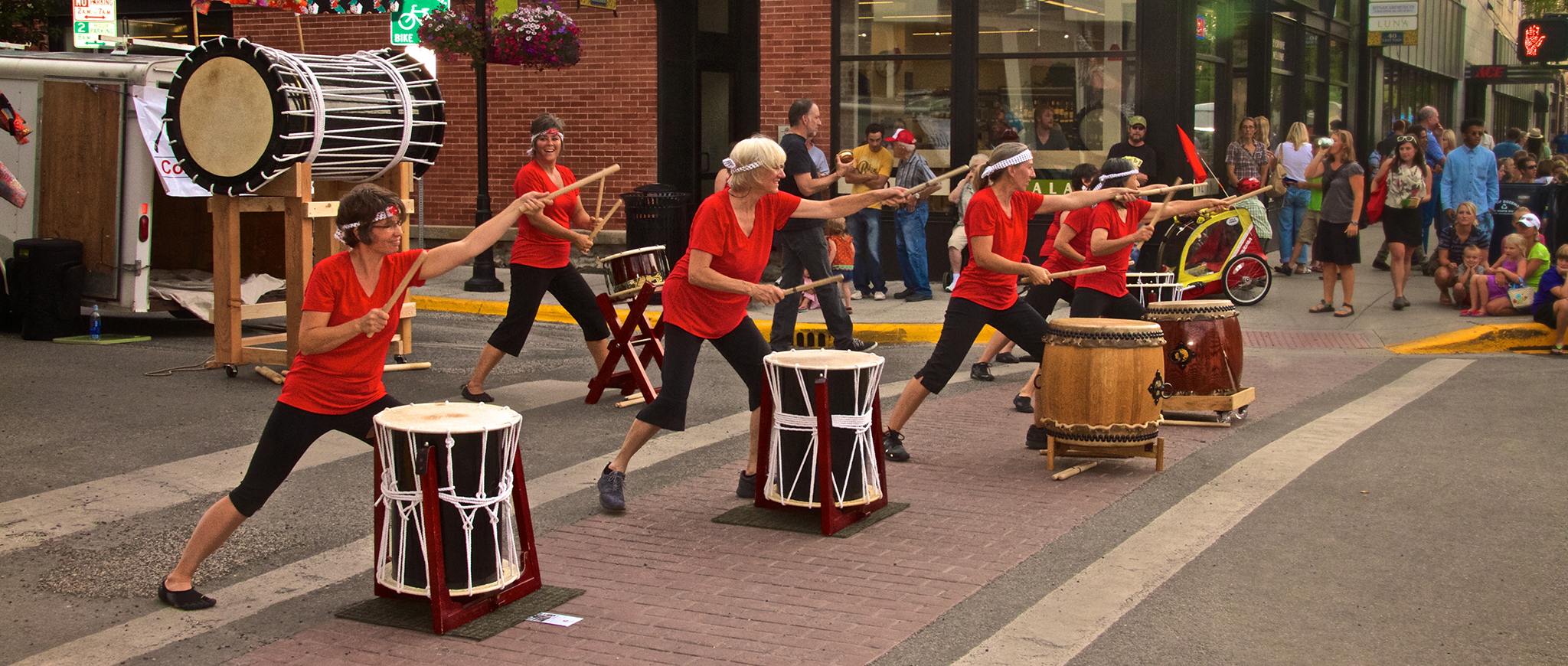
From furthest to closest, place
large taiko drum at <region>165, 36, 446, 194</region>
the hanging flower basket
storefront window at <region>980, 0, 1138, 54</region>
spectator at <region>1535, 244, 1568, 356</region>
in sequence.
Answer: storefront window at <region>980, 0, 1138, 54</region>
the hanging flower basket
spectator at <region>1535, 244, 1568, 356</region>
large taiko drum at <region>165, 36, 446, 194</region>

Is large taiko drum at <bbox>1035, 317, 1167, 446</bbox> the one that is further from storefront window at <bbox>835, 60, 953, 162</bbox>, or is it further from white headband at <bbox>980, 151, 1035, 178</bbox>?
storefront window at <bbox>835, 60, 953, 162</bbox>

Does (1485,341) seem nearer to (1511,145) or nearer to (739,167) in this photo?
(739,167)

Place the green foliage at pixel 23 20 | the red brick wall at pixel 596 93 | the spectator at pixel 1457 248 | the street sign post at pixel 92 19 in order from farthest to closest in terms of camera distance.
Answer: the green foliage at pixel 23 20, the street sign post at pixel 92 19, the red brick wall at pixel 596 93, the spectator at pixel 1457 248

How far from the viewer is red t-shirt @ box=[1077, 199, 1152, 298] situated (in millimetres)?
8125

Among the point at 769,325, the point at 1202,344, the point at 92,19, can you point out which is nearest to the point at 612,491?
the point at 1202,344

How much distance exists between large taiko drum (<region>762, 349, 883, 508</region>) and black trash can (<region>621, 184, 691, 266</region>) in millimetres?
8227

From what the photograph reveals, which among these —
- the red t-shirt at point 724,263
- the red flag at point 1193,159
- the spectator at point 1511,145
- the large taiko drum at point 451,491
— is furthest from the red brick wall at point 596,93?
the large taiko drum at point 451,491

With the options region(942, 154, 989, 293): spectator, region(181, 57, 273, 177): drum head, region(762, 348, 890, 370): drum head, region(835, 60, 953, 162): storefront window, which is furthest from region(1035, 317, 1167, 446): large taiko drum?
region(835, 60, 953, 162): storefront window

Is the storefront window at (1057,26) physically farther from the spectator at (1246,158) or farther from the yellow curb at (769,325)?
the yellow curb at (769,325)

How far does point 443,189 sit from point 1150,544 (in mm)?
14010

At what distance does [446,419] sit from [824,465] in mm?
1820

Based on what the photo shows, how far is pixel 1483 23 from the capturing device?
42094 mm

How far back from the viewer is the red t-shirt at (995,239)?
24.1ft

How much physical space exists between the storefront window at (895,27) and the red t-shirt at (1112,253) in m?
8.28
